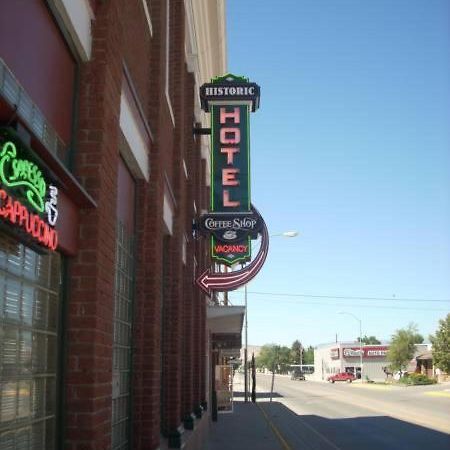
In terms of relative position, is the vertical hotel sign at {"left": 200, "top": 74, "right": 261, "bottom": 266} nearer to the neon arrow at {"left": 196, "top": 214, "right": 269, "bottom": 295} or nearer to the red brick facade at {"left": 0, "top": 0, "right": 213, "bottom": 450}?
the red brick facade at {"left": 0, "top": 0, "right": 213, "bottom": 450}

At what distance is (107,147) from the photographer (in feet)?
16.8

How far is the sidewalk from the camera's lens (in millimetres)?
15906

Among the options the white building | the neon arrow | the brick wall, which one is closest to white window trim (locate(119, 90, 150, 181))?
the brick wall

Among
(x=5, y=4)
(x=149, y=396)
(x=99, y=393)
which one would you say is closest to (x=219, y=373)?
(x=149, y=396)

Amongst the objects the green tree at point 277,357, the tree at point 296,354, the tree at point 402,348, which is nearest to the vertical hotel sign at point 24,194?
the tree at point 402,348

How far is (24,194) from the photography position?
317 cm

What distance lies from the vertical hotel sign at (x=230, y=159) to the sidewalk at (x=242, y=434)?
5.31 meters

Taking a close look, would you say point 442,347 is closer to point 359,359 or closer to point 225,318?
point 225,318

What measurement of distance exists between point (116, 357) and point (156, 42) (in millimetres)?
4354

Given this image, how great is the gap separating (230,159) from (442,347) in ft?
151

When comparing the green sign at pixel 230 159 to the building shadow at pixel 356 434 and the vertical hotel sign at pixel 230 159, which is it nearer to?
the vertical hotel sign at pixel 230 159

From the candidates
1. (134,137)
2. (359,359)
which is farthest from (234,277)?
(359,359)

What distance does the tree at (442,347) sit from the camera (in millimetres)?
54531

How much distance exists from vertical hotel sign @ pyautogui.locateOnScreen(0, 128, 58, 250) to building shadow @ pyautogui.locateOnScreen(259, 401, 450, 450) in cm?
1346
